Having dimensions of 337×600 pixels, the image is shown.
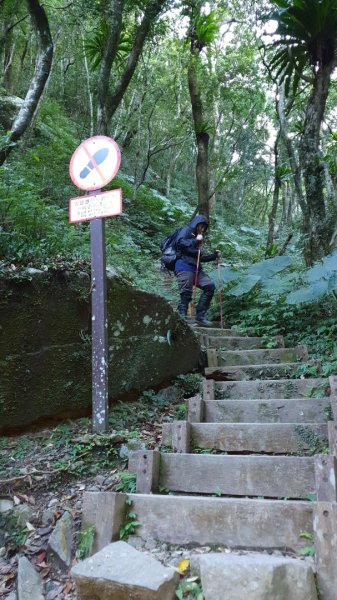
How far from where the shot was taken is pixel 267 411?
A: 386 cm

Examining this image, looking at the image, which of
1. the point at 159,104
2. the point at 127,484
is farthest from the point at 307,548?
the point at 159,104

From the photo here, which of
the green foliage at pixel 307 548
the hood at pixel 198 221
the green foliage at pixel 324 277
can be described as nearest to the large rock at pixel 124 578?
the green foliage at pixel 307 548

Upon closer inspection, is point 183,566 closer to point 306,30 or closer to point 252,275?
point 252,275

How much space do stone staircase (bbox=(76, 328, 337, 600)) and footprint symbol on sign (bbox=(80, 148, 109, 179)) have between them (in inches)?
88.9

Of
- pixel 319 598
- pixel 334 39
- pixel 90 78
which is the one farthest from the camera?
pixel 90 78

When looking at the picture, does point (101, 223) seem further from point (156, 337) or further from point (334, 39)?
point (334, 39)

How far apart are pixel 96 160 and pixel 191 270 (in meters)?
3.14

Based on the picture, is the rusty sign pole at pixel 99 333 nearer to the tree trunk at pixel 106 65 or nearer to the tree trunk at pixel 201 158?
the tree trunk at pixel 106 65

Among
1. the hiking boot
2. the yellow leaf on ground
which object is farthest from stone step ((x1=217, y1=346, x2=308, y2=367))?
the yellow leaf on ground

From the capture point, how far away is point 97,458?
3.34m

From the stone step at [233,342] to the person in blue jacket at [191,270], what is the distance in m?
0.77

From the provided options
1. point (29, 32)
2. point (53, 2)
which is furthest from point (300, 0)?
point (29, 32)

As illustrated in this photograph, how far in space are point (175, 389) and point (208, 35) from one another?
8766 millimetres

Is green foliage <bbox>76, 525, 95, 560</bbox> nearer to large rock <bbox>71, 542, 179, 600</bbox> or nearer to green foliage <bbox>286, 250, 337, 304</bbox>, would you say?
large rock <bbox>71, 542, 179, 600</bbox>
